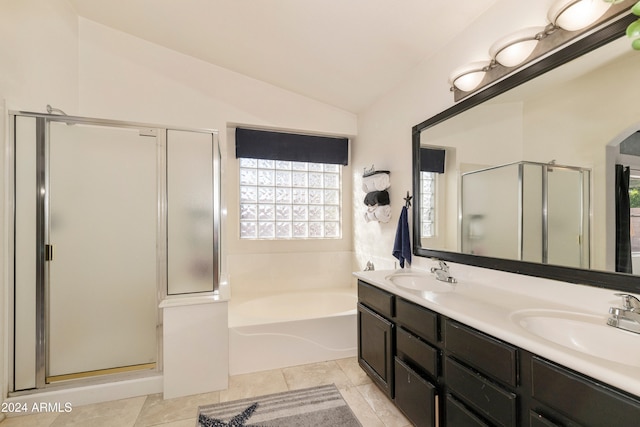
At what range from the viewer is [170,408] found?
1.82m

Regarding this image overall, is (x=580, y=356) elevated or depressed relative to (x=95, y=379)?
elevated

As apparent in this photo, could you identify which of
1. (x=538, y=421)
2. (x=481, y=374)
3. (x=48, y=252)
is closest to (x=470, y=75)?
(x=481, y=374)

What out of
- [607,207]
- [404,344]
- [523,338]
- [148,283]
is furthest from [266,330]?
[607,207]

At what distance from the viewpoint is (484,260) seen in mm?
1639

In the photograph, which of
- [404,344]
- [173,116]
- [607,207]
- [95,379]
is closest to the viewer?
[607,207]

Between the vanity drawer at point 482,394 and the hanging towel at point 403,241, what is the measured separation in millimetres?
1058

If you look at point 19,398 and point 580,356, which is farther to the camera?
point 19,398

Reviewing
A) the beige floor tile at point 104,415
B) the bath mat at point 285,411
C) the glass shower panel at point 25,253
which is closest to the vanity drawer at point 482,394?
the bath mat at point 285,411

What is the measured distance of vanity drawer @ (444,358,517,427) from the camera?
99 centimetres

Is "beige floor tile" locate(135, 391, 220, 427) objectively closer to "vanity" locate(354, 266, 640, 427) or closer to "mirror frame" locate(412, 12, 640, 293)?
"vanity" locate(354, 266, 640, 427)

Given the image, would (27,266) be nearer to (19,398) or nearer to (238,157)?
(19,398)

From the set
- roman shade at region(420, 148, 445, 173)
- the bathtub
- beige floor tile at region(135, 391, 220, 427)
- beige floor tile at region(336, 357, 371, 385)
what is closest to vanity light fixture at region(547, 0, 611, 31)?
roman shade at region(420, 148, 445, 173)

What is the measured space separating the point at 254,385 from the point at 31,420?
1.32m

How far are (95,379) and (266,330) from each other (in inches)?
46.3
